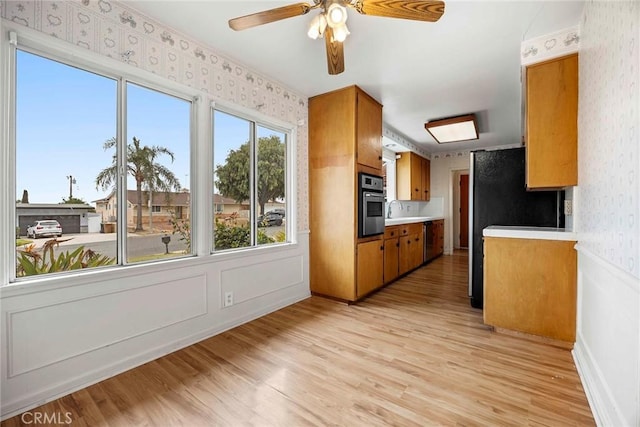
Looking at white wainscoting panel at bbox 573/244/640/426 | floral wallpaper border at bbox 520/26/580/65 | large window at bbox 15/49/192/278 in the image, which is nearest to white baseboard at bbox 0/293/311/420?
large window at bbox 15/49/192/278

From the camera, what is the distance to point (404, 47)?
2.34m

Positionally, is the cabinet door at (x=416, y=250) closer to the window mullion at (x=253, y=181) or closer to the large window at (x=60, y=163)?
the window mullion at (x=253, y=181)

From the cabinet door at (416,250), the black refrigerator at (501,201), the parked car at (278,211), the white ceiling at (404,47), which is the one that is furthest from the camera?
the cabinet door at (416,250)

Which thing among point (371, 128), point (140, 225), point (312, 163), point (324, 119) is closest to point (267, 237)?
point (312, 163)

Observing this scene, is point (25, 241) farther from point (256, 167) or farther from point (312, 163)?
point (312, 163)

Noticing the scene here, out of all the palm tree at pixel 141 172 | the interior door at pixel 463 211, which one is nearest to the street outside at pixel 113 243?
the palm tree at pixel 141 172

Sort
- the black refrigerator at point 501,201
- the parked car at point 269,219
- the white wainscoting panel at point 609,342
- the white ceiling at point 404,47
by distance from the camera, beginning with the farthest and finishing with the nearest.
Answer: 1. the parked car at point 269,219
2. the black refrigerator at point 501,201
3. the white ceiling at point 404,47
4. the white wainscoting panel at point 609,342

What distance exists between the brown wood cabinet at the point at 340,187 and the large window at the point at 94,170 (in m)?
1.49

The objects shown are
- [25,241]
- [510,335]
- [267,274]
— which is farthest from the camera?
[267,274]

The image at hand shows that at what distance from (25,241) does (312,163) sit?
2.53 m

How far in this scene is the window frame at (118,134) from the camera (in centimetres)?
147

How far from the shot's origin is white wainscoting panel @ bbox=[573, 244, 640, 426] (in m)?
1.05

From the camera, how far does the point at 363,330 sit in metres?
2.47

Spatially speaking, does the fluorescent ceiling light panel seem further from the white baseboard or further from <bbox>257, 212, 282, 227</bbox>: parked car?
the white baseboard
